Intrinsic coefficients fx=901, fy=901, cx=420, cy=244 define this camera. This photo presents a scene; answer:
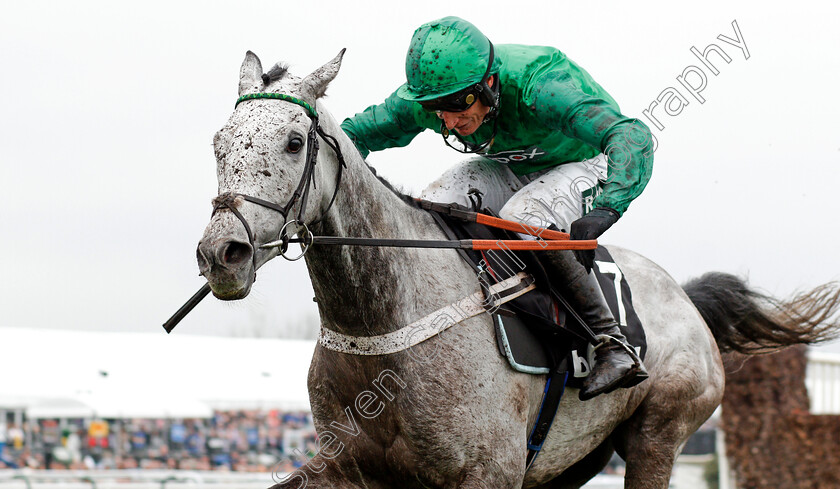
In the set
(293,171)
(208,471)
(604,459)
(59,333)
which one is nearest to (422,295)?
(293,171)

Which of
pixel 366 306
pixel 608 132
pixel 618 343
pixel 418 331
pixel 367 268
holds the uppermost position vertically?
pixel 608 132

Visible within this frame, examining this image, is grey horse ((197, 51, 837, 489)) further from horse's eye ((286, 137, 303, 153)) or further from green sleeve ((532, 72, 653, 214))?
green sleeve ((532, 72, 653, 214))

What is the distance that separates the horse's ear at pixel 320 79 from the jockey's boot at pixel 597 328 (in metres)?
Answer: 1.30

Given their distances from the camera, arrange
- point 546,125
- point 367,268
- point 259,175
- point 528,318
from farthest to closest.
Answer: point 546,125, point 528,318, point 367,268, point 259,175

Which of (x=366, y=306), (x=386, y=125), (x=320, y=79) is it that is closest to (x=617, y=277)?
(x=386, y=125)

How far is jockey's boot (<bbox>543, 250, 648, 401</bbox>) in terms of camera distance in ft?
13.4

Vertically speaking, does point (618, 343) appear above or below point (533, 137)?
below

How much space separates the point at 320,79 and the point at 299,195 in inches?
20.3

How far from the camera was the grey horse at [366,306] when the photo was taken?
9.98 ft

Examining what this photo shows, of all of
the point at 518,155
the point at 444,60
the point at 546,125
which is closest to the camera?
the point at 444,60

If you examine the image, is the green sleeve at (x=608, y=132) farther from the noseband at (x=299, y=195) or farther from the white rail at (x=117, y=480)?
the white rail at (x=117, y=480)

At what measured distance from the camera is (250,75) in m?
3.47

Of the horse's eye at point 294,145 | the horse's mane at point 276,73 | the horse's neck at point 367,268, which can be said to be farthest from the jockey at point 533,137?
the horse's eye at point 294,145

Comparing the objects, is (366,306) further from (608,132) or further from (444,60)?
(608,132)
